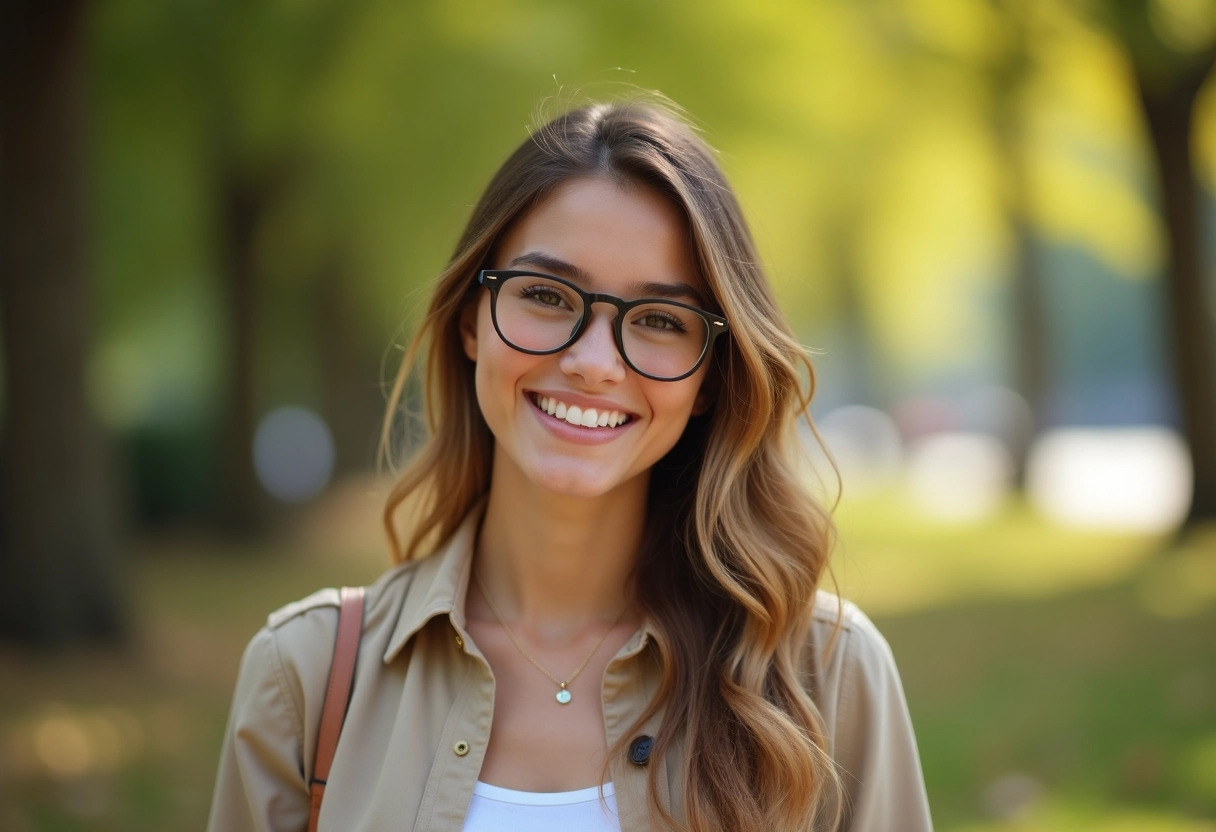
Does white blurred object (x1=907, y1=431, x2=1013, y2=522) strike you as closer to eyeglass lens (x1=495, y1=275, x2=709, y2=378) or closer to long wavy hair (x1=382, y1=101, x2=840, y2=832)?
long wavy hair (x1=382, y1=101, x2=840, y2=832)

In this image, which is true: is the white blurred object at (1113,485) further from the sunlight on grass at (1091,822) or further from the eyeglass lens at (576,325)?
the eyeglass lens at (576,325)

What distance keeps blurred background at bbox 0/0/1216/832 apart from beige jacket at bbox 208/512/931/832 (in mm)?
564

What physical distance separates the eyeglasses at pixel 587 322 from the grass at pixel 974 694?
80cm

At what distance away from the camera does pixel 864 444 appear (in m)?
40.4

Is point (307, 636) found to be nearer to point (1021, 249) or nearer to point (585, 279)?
point (585, 279)

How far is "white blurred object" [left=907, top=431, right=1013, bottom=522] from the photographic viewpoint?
62.0 feet

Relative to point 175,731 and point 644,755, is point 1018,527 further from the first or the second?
point 644,755

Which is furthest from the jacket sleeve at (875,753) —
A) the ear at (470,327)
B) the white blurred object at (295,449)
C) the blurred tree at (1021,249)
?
the white blurred object at (295,449)

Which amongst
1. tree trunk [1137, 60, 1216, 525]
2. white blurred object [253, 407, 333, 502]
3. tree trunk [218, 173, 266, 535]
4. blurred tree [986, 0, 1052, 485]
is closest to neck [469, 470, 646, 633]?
tree trunk [1137, 60, 1216, 525]

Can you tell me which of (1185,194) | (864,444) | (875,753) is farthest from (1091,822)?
(864,444)

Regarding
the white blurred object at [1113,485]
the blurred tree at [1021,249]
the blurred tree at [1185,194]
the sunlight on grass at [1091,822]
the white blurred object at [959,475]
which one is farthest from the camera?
the white blurred object at [959,475]

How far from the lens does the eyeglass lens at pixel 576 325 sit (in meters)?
2.74

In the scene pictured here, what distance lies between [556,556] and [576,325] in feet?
2.12

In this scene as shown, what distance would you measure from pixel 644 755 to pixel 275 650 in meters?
0.89
